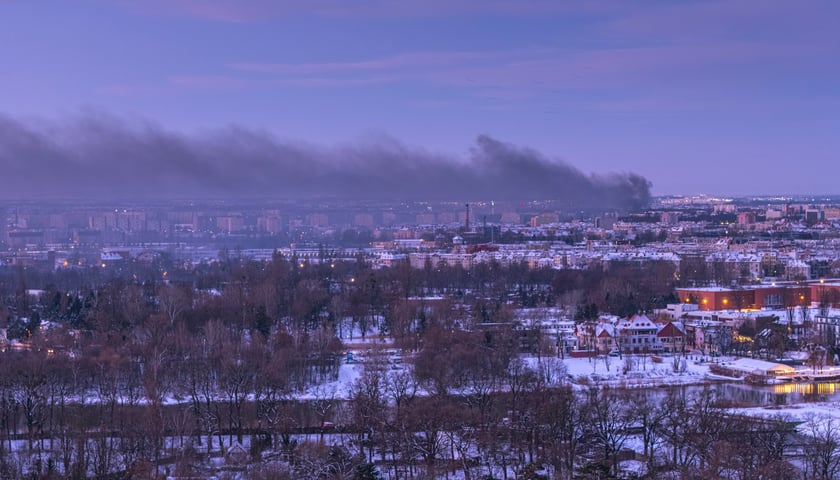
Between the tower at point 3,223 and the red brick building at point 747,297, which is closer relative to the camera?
the red brick building at point 747,297

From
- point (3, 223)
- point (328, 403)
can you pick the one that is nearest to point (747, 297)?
point (328, 403)

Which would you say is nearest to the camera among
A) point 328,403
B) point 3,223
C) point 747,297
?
point 328,403

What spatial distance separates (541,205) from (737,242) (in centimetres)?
2624

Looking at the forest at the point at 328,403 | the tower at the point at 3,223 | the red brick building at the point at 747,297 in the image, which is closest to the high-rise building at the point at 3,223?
the tower at the point at 3,223

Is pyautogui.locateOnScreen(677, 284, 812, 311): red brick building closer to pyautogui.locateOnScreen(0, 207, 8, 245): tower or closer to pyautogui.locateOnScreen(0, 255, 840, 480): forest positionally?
pyautogui.locateOnScreen(0, 255, 840, 480): forest

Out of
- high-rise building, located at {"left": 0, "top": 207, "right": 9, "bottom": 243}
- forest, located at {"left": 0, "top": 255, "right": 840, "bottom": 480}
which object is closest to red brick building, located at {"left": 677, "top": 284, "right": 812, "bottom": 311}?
forest, located at {"left": 0, "top": 255, "right": 840, "bottom": 480}

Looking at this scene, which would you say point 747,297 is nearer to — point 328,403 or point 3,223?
point 328,403

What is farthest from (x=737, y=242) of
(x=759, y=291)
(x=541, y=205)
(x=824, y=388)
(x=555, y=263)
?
(x=824, y=388)

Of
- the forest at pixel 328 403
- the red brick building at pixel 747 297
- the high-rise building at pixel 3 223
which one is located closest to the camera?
the forest at pixel 328 403

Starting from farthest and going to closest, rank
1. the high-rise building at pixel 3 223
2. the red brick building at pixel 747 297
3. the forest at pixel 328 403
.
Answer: the high-rise building at pixel 3 223 < the red brick building at pixel 747 297 < the forest at pixel 328 403

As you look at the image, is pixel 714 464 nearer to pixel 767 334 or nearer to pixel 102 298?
pixel 767 334

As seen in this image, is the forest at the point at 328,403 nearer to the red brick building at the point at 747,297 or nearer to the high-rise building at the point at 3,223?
the red brick building at the point at 747,297

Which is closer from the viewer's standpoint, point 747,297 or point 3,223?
point 747,297

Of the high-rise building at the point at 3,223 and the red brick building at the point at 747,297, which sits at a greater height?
the high-rise building at the point at 3,223
